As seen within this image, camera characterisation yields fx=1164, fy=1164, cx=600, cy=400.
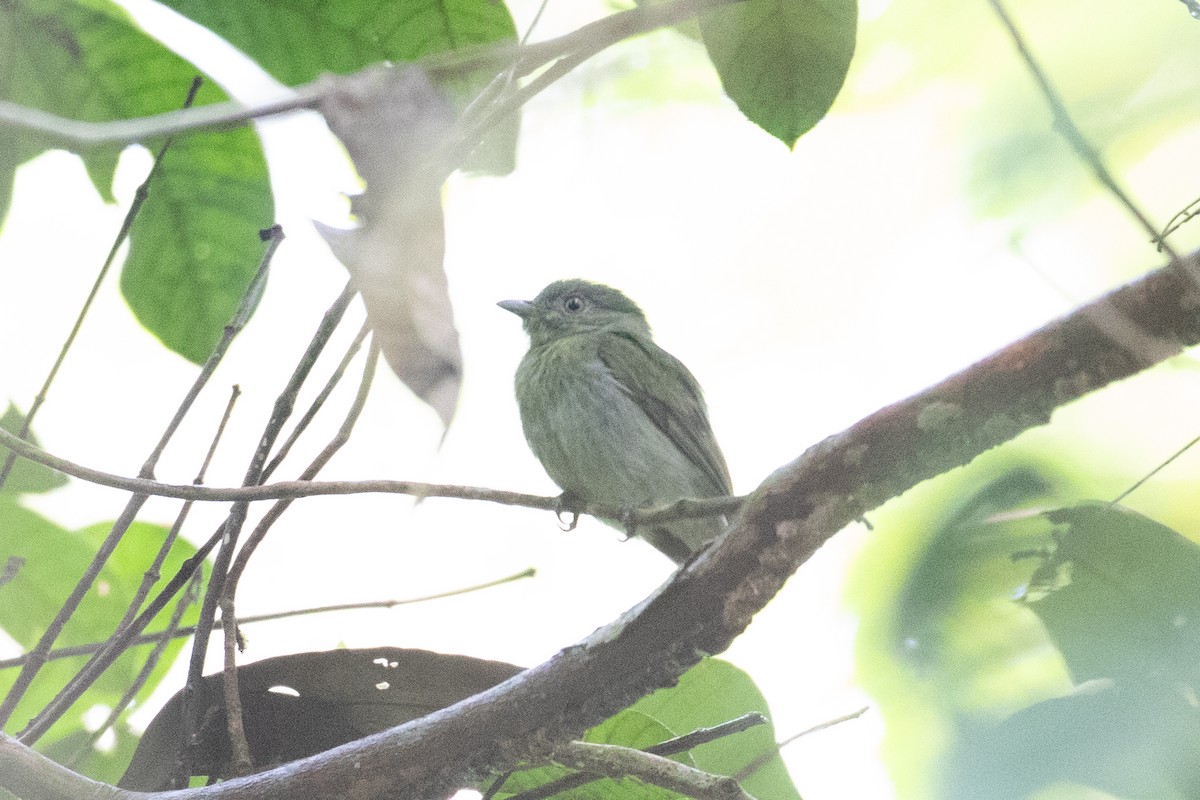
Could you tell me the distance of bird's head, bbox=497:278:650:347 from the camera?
3.68 metres

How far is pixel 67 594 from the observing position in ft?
6.55

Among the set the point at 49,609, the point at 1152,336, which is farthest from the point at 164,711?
the point at 1152,336

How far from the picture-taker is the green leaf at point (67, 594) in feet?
6.51

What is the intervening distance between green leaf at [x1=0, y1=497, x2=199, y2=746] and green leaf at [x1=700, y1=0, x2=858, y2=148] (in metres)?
1.36

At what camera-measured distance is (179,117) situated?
127 cm

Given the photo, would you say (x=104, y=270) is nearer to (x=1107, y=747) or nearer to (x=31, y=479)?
(x=31, y=479)

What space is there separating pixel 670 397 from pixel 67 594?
5.59 ft

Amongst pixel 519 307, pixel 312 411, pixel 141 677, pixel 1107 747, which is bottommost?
pixel 1107 747

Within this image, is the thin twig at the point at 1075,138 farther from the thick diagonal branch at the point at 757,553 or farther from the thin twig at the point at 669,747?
the thin twig at the point at 669,747

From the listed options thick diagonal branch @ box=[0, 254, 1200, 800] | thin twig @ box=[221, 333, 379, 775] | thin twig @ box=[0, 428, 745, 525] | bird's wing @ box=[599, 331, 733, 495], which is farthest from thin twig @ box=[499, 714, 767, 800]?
bird's wing @ box=[599, 331, 733, 495]

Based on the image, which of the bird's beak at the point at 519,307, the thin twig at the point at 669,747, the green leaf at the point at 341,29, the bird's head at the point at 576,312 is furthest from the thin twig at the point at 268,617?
the bird's head at the point at 576,312

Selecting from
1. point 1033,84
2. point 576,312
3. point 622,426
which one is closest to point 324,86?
point 1033,84

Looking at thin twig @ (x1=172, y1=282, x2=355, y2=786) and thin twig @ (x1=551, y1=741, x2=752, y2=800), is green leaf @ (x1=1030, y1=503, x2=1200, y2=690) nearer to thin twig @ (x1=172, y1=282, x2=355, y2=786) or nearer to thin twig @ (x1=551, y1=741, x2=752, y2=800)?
thin twig @ (x1=551, y1=741, x2=752, y2=800)

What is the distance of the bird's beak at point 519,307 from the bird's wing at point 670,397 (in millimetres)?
277
